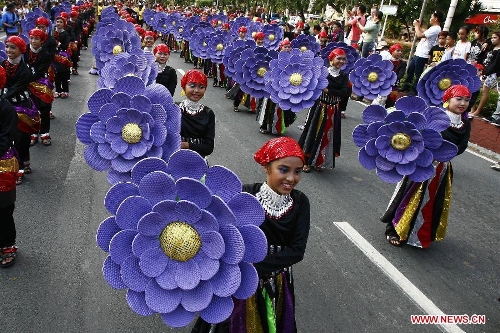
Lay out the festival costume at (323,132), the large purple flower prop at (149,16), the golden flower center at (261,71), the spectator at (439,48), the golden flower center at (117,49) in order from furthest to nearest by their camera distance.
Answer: the large purple flower prop at (149,16)
the spectator at (439,48)
the golden flower center at (261,71)
the golden flower center at (117,49)
the festival costume at (323,132)

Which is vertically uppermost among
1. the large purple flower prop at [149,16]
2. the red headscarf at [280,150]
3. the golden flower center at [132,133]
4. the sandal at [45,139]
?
the red headscarf at [280,150]

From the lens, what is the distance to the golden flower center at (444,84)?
4.91 metres

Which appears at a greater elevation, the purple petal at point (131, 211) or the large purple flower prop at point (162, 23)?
the purple petal at point (131, 211)

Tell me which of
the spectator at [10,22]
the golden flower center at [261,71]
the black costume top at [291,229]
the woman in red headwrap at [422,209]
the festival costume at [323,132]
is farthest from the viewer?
the spectator at [10,22]

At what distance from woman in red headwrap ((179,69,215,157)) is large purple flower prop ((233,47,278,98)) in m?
4.00

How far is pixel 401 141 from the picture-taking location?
12.7 ft

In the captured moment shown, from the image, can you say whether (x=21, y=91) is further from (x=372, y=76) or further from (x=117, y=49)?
(x=372, y=76)

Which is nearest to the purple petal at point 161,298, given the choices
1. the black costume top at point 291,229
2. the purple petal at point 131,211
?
the purple petal at point 131,211

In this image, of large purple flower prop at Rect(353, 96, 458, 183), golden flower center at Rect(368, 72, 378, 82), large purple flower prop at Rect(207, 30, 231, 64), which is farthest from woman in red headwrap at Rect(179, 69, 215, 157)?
large purple flower prop at Rect(207, 30, 231, 64)

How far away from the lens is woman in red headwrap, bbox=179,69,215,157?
3.69 m

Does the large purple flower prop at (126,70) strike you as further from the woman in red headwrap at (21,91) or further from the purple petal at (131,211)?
the purple petal at (131,211)

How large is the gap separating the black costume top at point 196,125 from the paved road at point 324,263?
141cm

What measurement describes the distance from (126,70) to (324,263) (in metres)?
2.73

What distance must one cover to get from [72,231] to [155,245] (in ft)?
9.59
